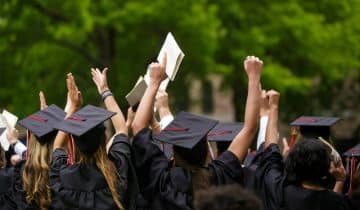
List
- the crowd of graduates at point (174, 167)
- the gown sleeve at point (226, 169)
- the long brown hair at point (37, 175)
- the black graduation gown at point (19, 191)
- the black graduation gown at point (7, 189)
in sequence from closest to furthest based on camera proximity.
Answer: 1. the crowd of graduates at point (174, 167)
2. the gown sleeve at point (226, 169)
3. the long brown hair at point (37, 175)
4. the black graduation gown at point (19, 191)
5. the black graduation gown at point (7, 189)

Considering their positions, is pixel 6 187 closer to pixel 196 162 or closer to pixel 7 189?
pixel 7 189

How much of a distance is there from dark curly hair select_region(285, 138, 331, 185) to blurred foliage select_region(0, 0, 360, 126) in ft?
37.3

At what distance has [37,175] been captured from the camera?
5371 mm

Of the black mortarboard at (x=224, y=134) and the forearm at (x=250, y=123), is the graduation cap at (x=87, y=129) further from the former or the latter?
the black mortarboard at (x=224, y=134)

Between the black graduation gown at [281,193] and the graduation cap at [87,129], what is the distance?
3.48 ft

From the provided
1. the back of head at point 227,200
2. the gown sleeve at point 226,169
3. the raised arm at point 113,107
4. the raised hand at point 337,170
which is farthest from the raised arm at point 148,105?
the back of head at point 227,200

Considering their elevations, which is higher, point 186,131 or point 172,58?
point 172,58

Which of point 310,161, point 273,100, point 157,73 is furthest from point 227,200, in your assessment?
point 273,100

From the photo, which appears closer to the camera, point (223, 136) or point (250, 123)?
point (250, 123)

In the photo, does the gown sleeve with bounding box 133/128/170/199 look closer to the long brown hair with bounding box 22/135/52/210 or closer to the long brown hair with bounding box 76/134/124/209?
the long brown hair with bounding box 76/134/124/209

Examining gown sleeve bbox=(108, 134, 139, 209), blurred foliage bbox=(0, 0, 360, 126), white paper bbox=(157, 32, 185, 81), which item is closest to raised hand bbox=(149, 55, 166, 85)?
white paper bbox=(157, 32, 185, 81)

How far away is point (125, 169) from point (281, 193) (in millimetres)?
993

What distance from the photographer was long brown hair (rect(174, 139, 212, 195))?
4.86 metres

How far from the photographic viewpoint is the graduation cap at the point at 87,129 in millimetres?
4887
